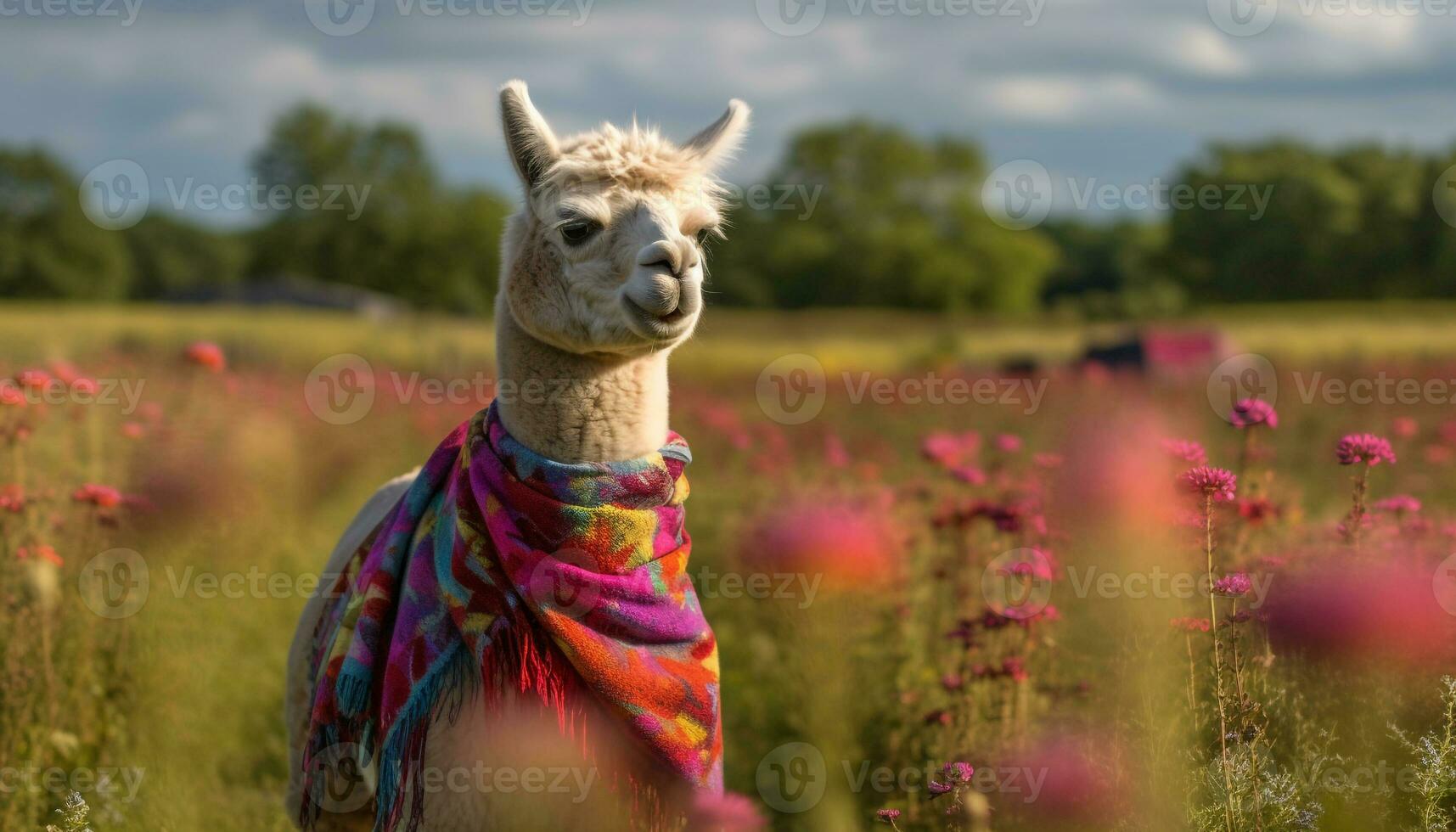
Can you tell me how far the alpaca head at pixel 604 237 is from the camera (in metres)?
3.35

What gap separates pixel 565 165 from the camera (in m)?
3.58

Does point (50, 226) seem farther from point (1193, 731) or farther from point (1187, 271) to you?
point (1193, 731)

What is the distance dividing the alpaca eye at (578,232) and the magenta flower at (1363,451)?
249 cm

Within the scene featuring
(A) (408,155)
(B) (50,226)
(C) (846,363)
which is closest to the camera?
(C) (846,363)

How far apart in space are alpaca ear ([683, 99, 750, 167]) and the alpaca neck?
2.48 ft

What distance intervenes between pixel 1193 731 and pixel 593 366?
2.14m

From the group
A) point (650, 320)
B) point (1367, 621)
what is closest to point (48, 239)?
point (650, 320)

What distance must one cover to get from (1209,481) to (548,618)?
194 centimetres

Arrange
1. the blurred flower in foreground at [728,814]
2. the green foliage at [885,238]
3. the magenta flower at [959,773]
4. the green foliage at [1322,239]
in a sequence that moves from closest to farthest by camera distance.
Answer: the blurred flower in foreground at [728,814]
the magenta flower at [959,773]
the green foliage at [1322,239]
the green foliage at [885,238]

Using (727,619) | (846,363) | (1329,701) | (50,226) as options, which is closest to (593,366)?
(1329,701)

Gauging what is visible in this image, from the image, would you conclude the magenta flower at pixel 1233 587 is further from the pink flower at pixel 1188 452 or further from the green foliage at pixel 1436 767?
the green foliage at pixel 1436 767

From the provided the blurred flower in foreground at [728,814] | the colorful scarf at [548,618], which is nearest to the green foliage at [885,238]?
the colorful scarf at [548,618]

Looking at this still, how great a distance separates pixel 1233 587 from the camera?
3256mm

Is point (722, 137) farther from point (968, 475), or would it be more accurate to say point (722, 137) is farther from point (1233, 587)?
point (1233, 587)
